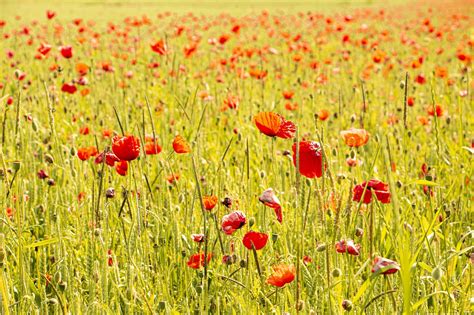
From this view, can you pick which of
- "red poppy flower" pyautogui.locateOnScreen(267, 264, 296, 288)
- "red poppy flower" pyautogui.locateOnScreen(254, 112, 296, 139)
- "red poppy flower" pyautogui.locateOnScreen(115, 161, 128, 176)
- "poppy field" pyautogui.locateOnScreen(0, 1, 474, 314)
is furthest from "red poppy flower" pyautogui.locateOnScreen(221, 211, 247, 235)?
"red poppy flower" pyautogui.locateOnScreen(115, 161, 128, 176)

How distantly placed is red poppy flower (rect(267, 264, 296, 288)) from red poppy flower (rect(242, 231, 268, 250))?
0.10 meters

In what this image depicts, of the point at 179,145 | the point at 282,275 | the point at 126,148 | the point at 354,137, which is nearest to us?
the point at 282,275

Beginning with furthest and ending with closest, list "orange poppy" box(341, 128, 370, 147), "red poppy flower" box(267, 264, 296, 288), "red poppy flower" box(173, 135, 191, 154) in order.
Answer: "red poppy flower" box(173, 135, 191, 154)
"orange poppy" box(341, 128, 370, 147)
"red poppy flower" box(267, 264, 296, 288)

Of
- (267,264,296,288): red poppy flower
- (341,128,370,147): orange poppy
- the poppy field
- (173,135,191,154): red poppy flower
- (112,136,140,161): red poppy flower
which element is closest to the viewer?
(267,264,296,288): red poppy flower

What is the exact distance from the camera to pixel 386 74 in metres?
5.64

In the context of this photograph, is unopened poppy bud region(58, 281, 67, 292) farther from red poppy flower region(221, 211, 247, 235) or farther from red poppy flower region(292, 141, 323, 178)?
red poppy flower region(292, 141, 323, 178)

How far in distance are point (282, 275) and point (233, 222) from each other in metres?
0.22

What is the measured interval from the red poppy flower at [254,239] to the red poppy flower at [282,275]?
0.10m

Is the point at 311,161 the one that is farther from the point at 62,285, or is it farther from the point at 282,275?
the point at 62,285

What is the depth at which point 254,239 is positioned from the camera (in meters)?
1.51

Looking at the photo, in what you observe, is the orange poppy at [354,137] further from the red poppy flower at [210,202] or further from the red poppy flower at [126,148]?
the red poppy flower at [126,148]

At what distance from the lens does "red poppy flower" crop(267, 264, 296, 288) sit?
1417mm

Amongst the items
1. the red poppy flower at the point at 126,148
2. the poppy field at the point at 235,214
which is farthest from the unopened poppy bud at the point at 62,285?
the red poppy flower at the point at 126,148

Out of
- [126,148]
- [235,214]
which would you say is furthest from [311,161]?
[126,148]
